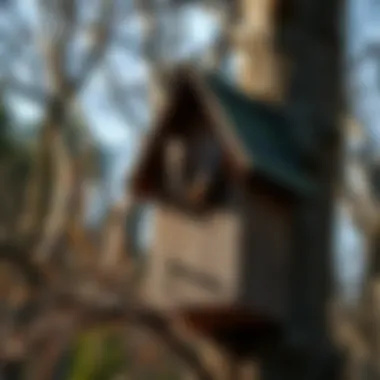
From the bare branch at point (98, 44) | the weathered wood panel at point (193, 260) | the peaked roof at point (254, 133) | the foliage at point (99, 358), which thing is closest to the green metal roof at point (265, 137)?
the peaked roof at point (254, 133)

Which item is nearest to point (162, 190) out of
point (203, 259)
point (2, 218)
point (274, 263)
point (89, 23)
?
point (203, 259)

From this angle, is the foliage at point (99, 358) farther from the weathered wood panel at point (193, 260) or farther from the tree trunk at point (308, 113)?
the tree trunk at point (308, 113)

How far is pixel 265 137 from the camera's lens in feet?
10.2

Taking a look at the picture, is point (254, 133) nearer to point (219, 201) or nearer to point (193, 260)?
point (219, 201)

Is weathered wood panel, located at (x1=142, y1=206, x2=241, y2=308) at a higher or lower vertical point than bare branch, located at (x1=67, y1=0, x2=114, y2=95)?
lower

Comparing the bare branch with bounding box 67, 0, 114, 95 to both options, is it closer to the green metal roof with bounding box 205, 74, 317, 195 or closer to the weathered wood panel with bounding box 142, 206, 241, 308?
the weathered wood panel with bounding box 142, 206, 241, 308

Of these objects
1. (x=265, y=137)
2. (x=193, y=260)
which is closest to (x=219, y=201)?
(x=193, y=260)

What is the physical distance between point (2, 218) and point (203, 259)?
14.0 feet

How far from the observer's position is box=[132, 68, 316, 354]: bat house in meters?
2.98

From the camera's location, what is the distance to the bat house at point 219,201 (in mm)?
2979

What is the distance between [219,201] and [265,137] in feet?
1.01

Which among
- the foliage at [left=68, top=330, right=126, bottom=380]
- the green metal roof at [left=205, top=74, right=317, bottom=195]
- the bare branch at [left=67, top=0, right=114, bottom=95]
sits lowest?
the foliage at [left=68, top=330, right=126, bottom=380]

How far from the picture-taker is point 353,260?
773 centimetres

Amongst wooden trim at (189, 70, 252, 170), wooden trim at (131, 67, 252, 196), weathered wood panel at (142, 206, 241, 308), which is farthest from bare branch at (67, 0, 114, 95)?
wooden trim at (189, 70, 252, 170)
